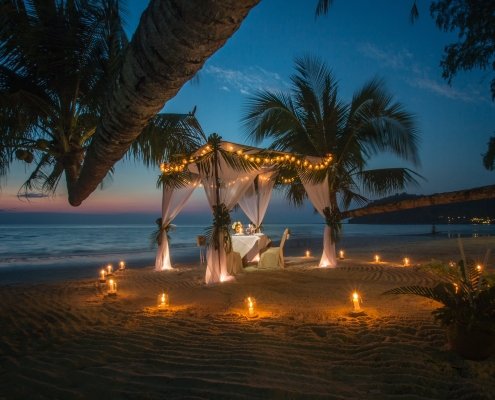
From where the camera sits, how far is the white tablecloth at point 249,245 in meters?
8.63

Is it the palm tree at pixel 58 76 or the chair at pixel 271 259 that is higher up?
the palm tree at pixel 58 76

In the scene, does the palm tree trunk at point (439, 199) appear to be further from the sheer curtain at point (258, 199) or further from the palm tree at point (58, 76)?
the sheer curtain at point (258, 199)

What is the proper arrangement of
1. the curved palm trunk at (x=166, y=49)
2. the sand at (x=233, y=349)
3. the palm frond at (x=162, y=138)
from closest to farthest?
the curved palm trunk at (x=166, y=49) → the sand at (x=233, y=349) → the palm frond at (x=162, y=138)

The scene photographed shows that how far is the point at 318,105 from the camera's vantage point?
377 inches

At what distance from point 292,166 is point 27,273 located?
30.2 ft

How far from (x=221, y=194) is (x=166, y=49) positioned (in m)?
5.55

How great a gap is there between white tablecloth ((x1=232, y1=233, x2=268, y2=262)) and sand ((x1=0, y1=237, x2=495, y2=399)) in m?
3.14

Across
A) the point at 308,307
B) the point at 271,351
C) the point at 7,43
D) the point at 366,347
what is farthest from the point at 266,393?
the point at 7,43

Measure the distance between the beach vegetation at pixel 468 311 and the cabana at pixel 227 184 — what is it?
398 centimetres

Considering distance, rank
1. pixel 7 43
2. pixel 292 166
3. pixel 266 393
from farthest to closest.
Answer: pixel 292 166 → pixel 7 43 → pixel 266 393

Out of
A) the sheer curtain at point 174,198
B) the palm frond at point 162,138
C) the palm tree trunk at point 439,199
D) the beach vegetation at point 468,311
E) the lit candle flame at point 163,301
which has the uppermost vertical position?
the palm frond at point 162,138

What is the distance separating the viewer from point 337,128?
→ 9.60m

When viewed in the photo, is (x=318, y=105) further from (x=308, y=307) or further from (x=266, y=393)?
(x=266, y=393)

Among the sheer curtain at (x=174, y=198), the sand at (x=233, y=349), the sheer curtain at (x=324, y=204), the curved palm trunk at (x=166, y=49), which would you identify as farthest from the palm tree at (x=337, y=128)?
the curved palm trunk at (x=166, y=49)
